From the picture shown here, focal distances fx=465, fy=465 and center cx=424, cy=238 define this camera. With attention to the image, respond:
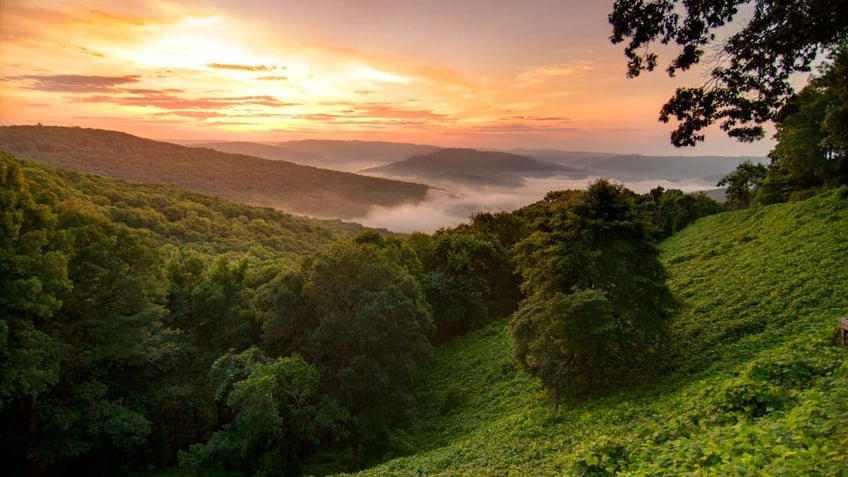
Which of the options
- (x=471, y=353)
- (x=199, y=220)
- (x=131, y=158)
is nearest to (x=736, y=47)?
(x=471, y=353)

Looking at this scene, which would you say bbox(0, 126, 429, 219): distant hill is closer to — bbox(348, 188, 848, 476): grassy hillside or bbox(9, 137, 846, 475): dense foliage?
bbox(9, 137, 846, 475): dense foliage

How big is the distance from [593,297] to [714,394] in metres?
5.13

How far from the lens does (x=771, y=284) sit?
2070 centimetres

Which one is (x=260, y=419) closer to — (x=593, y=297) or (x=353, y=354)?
(x=353, y=354)

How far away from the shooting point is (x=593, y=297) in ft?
56.0

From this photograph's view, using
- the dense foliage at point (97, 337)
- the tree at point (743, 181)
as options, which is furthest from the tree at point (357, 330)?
the tree at point (743, 181)

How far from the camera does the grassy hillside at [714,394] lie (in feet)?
28.5

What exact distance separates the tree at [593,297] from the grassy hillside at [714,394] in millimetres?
1371

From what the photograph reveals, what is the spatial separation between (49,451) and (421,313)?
18380 millimetres

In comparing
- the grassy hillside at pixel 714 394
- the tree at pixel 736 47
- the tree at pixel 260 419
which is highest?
the tree at pixel 736 47

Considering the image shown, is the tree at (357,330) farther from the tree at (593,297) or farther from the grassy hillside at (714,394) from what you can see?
the tree at (593,297)

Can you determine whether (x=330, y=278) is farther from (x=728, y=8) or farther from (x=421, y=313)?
(x=728, y=8)

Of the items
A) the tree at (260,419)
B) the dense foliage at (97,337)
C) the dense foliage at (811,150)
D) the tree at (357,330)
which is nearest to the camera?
the tree at (260,419)

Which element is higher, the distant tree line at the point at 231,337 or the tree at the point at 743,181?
the tree at the point at 743,181
